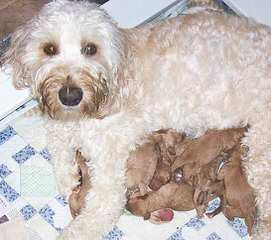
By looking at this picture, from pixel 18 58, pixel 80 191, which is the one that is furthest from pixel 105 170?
pixel 18 58

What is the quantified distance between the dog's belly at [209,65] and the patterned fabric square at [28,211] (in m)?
1.03

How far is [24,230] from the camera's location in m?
3.96

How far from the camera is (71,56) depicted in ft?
11.0

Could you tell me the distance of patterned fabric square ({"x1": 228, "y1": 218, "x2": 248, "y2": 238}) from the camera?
4020 mm

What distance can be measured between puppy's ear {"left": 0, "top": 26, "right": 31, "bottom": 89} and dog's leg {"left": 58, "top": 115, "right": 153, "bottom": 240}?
18.5 inches

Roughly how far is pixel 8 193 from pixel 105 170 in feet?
2.50

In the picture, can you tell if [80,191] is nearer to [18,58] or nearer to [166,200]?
[166,200]

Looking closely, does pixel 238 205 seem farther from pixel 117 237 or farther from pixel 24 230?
pixel 24 230

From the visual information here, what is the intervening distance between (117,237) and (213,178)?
0.74 meters

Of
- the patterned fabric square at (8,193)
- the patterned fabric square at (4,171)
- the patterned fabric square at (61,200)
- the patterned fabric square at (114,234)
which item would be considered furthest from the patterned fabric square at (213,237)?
the patterned fabric square at (4,171)

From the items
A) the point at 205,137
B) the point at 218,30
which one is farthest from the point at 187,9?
the point at 205,137

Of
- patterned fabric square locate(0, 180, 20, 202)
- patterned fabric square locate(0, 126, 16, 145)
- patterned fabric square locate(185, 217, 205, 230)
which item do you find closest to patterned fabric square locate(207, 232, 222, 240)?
patterned fabric square locate(185, 217, 205, 230)

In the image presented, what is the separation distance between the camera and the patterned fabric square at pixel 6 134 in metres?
4.20

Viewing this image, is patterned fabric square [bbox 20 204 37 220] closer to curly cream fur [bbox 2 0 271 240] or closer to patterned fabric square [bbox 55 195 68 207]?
patterned fabric square [bbox 55 195 68 207]
